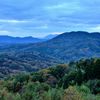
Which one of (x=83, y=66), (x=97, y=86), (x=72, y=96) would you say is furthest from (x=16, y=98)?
(x=83, y=66)

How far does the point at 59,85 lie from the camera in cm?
8075

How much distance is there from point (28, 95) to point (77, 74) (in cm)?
3931

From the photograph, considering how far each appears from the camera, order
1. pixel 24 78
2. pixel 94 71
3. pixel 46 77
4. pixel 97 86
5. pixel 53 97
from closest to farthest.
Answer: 1. pixel 53 97
2. pixel 97 86
3. pixel 94 71
4. pixel 46 77
5. pixel 24 78

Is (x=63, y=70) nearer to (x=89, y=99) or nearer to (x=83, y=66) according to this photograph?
(x=83, y=66)

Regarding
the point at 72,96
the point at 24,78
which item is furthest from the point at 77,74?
the point at 72,96

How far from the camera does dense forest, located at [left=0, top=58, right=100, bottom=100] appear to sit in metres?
42.2

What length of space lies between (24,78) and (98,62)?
3049 centimetres

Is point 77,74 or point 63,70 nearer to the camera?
point 77,74

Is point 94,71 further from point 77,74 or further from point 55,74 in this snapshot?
point 55,74

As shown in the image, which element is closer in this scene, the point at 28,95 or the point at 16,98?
the point at 16,98

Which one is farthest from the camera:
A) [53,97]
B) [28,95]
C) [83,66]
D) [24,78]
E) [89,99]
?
[24,78]

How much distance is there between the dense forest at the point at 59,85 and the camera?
4222 cm

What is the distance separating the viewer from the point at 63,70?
106562 mm

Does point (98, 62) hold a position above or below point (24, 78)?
above
